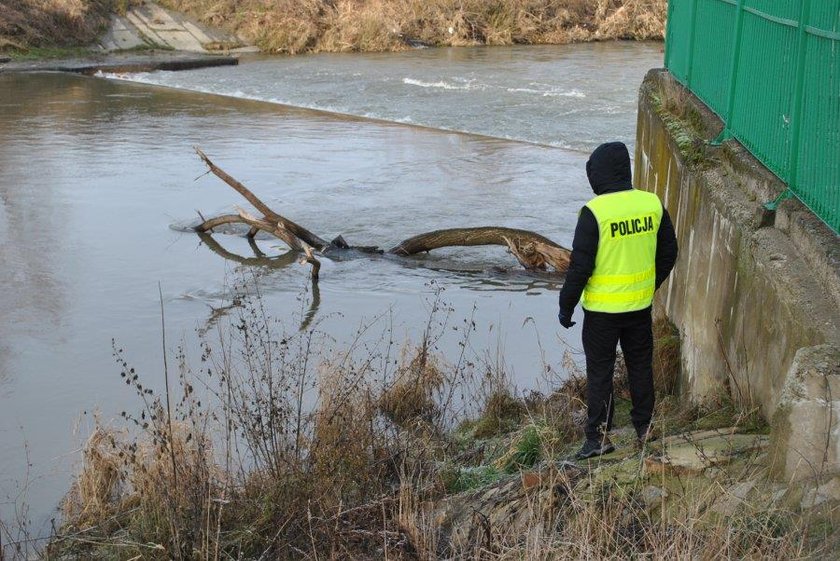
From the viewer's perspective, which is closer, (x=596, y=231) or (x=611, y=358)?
(x=596, y=231)

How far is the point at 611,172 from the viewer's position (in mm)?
6145

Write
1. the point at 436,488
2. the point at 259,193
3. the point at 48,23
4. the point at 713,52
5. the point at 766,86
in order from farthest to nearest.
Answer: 1. the point at 48,23
2. the point at 259,193
3. the point at 713,52
4. the point at 766,86
5. the point at 436,488

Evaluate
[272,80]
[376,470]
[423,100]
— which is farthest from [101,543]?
[272,80]

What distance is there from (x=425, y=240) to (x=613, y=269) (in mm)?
8623

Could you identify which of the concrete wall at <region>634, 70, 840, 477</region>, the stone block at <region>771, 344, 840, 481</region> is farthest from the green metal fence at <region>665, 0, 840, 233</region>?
the stone block at <region>771, 344, 840, 481</region>

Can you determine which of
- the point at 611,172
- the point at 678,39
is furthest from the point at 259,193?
the point at 611,172

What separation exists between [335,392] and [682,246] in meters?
2.86

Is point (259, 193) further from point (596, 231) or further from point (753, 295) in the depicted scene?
point (753, 295)

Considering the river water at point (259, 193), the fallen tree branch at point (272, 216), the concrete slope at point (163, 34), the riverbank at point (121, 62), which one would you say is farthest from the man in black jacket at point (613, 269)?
the concrete slope at point (163, 34)

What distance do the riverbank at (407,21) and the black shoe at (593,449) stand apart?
125 ft

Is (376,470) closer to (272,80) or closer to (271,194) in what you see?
(271,194)

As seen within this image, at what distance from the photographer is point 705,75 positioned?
9352mm

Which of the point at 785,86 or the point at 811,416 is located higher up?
the point at 785,86

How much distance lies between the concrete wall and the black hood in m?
0.82
